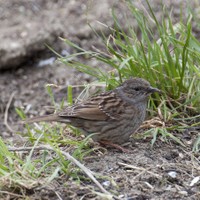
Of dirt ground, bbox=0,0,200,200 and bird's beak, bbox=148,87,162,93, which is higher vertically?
A: bird's beak, bbox=148,87,162,93

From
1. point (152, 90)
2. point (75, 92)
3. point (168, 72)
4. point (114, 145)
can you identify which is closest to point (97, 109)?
point (114, 145)

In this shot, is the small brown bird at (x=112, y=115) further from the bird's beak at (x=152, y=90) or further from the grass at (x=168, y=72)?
the grass at (x=168, y=72)

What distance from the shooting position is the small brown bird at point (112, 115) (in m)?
6.25

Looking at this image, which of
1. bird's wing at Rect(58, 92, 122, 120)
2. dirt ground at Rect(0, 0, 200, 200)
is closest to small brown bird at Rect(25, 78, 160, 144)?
bird's wing at Rect(58, 92, 122, 120)

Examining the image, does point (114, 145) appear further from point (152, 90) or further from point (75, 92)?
point (75, 92)

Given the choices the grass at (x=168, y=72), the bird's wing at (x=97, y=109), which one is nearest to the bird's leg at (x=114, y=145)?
the bird's wing at (x=97, y=109)

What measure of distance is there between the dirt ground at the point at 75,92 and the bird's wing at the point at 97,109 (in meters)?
0.34

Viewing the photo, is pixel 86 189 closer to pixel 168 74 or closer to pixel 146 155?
pixel 146 155

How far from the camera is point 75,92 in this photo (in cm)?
901

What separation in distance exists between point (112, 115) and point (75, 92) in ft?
8.95

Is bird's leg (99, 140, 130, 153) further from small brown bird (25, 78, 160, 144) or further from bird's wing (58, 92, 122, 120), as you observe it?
bird's wing (58, 92, 122, 120)

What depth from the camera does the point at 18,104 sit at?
29.6ft

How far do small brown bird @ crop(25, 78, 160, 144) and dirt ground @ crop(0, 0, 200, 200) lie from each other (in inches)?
6.6

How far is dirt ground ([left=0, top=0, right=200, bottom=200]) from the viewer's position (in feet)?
17.5
